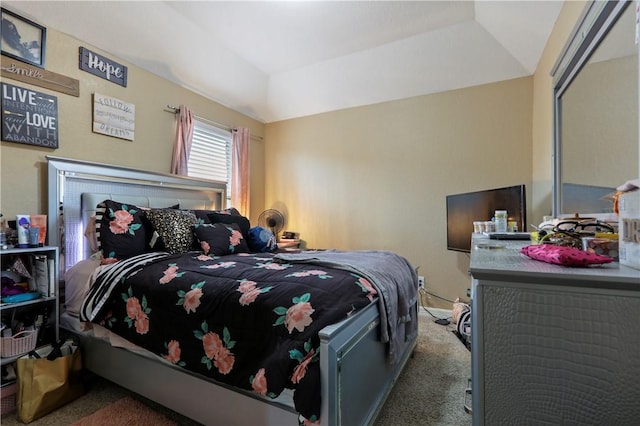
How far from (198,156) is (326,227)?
5.97ft

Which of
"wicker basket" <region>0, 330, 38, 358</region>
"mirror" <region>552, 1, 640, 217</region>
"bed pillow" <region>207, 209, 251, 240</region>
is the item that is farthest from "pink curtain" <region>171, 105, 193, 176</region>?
"mirror" <region>552, 1, 640, 217</region>

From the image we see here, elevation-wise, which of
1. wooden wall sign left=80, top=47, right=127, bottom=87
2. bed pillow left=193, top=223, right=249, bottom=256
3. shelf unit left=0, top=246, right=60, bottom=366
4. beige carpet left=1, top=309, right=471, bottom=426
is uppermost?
wooden wall sign left=80, top=47, right=127, bottom=87

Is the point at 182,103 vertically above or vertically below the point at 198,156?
above

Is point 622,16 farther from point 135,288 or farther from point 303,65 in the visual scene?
point 303,65

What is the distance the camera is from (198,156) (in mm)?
3490

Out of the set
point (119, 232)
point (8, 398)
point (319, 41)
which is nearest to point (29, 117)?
point (119, 232)

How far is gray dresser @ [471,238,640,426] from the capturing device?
0.65 metres

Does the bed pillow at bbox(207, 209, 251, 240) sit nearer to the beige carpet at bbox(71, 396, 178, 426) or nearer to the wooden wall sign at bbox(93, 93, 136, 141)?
the wooden wall sign at bbox(93, 93, 136, 141)

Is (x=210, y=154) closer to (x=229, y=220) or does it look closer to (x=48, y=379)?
(x=229, y=220)

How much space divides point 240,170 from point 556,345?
368 centimetres

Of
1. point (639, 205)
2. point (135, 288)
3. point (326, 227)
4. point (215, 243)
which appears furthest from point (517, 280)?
point (326, 227)

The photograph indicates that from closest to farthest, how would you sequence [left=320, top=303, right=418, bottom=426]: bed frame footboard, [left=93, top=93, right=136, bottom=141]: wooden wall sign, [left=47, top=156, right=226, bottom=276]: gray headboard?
[left=320, top=303, right=418, bottom=426]: bed frame footboard, [left=47, top=156, right=226, bottom=276]: gray headboard, [left=93, top=93, right=136, bottom=141]: wooden wall sign

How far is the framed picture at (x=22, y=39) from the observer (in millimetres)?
1948

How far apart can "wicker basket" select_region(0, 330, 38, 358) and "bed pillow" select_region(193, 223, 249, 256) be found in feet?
3.55
